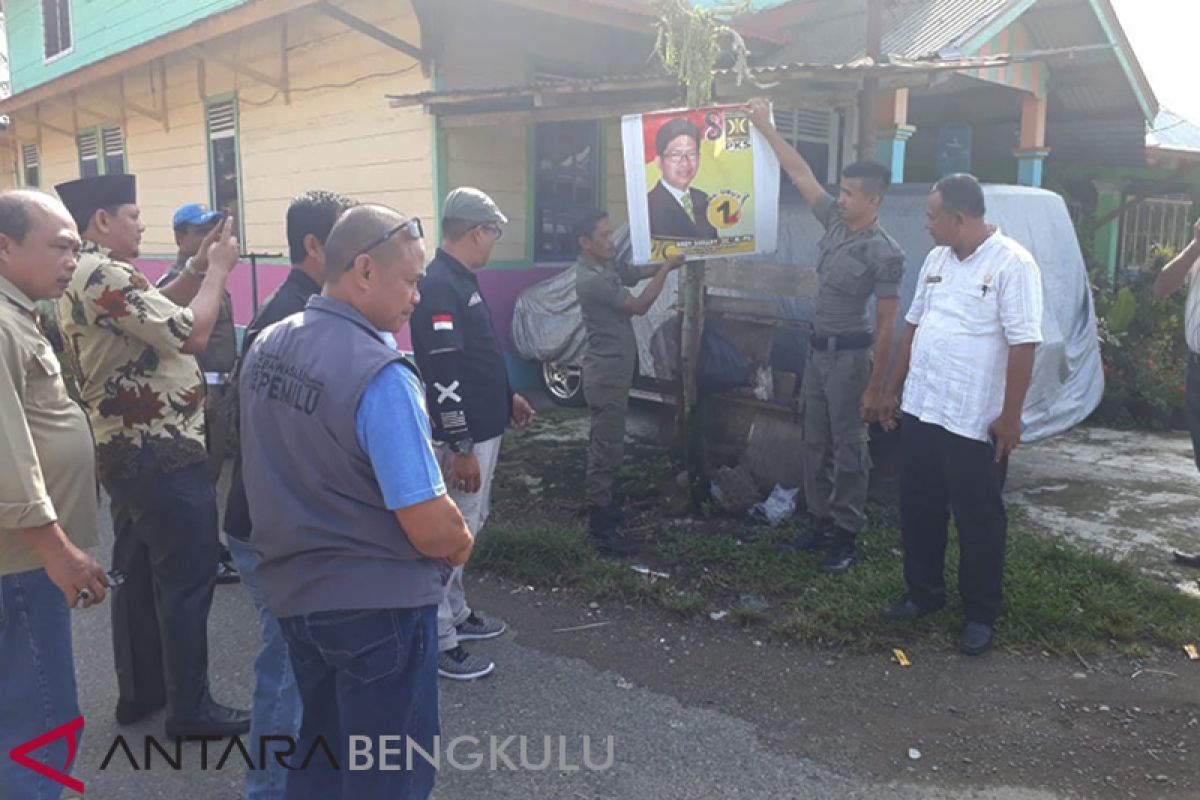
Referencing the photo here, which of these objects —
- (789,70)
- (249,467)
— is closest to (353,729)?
(249,467)

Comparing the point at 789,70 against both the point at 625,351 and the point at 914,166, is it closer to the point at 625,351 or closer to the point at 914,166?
the point at 625,351

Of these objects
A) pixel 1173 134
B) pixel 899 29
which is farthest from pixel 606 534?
pixel 1173 134

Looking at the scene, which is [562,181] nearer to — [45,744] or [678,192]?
[678,192]

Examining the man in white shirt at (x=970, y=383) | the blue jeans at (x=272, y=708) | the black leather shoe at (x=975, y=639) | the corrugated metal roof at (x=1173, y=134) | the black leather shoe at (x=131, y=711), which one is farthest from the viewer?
the corrugated metal roof at (x=1173, y=134)

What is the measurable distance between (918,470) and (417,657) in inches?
109

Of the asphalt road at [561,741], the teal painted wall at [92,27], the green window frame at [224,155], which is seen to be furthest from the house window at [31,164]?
the asphalt road at [561,741]

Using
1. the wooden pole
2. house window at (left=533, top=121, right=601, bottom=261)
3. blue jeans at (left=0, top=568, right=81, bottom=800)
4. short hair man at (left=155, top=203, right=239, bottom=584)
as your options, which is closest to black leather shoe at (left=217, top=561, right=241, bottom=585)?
short hair man at (left=155, top=203, right=239, bottom=584)

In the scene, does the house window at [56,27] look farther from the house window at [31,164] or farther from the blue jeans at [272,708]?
the blue jeans at [272,708]

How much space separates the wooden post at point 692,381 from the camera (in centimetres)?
554

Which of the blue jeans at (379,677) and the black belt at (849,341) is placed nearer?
the blue jeans at (379,677)

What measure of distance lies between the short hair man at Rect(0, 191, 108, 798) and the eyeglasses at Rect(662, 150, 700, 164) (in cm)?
306

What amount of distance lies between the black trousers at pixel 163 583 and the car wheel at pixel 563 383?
17.1 ft

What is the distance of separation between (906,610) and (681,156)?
2.52 m

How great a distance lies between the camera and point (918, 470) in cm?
418
